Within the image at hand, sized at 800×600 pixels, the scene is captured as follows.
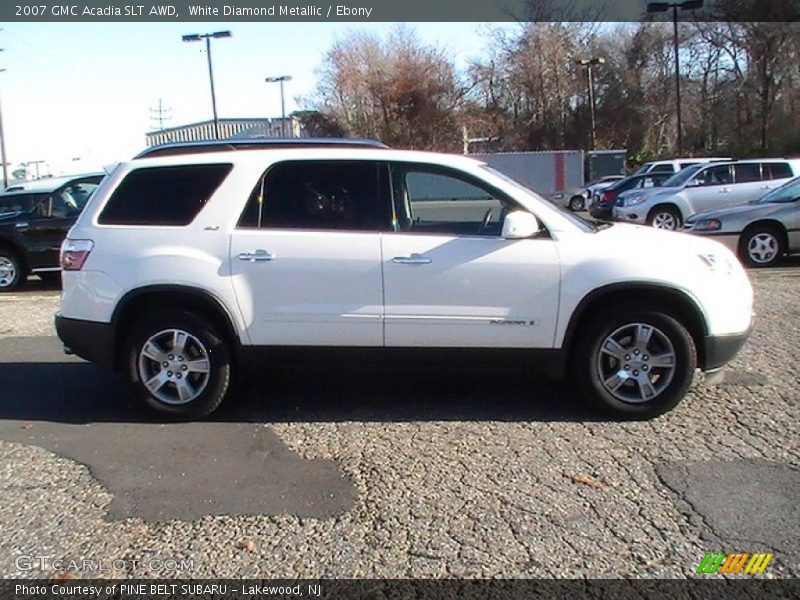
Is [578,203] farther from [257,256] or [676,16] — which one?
[257,256]

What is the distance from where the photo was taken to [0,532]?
3225 mm

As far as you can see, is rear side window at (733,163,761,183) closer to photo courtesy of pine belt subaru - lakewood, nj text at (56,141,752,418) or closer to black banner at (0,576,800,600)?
photo courtesy of pine belt subaru - lakewood, nj text at (56,141,752,418)

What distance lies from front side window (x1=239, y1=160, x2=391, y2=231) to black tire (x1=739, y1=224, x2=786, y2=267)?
8461 millimetres

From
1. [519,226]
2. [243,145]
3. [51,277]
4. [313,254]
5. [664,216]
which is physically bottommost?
[51,277]

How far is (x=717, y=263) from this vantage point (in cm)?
441

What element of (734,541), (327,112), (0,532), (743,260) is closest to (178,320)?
(0,532)

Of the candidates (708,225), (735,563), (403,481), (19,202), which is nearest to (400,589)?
(403,481)

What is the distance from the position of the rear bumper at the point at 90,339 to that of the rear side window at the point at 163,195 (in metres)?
0.75

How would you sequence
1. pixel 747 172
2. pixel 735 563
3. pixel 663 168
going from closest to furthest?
pixel 735 563, pixel 747 172, pixel 663 168

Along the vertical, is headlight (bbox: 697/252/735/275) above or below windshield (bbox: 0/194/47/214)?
below

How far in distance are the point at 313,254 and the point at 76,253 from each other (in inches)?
67.9

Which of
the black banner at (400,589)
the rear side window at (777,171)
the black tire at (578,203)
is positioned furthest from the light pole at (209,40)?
the black banner at (400,589)

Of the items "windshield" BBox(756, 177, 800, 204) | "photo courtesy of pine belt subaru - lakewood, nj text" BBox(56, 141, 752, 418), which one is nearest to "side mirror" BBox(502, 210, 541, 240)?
"photo courtesy of pine belt subaru - lakewood, nj text" BBox(56, 141, 752, 418)

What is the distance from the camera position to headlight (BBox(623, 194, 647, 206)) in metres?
16.4
